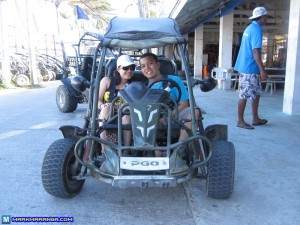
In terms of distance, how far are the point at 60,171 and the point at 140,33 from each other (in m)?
1.41

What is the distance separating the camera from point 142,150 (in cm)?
275

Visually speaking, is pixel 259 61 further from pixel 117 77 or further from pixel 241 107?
pixel 117 77

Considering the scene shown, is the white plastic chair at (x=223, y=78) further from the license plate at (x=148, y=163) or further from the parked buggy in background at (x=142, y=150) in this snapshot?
the license plate at (x=148, y=163)

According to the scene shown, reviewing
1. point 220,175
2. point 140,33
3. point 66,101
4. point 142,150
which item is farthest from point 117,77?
point 66,101

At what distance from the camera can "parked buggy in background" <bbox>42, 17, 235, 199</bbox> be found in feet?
8.66

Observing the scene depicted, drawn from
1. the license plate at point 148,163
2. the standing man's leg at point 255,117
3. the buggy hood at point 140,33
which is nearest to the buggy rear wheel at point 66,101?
the standing man's leg at point 255,117

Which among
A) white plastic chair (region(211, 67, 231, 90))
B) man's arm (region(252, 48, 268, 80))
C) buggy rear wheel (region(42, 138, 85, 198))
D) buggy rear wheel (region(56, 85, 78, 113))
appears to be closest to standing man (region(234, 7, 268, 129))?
man's arm (region(252, 48, 268, 80))

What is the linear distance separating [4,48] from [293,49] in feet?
39.4

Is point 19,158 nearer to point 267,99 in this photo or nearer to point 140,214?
point 140,214

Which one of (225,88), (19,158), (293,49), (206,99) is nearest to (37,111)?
(19,158)

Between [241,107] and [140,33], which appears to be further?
[241,107]

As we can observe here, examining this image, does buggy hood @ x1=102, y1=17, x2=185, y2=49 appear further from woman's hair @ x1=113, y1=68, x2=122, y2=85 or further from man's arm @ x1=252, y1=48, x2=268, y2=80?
man's arm @ x1=252, y1=48, x2=268, y2=80

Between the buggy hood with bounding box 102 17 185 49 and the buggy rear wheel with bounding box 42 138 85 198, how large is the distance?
1.05 m

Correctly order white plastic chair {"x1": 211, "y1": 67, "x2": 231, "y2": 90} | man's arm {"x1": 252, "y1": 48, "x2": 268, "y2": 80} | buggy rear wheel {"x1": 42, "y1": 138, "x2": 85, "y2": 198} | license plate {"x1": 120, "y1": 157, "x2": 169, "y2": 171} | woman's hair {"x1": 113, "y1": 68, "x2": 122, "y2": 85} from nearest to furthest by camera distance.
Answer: license plate {"x1": 120, "y1": 157, "x2": 169, "y2": 171} < buggy rear wheel {"x1": 42, "y1": 138, "x2": 85, "y2": 198} < woman's hair {"x1": 113, "y1": 68, "x2": 122, "y2": 85} < man's arm {"x1": 252, "y1": 48, "x2": 268, "y2": 80} < white plastic chair {"x1": 211, "y1": 67, "x2": 231, "y2": 90}
